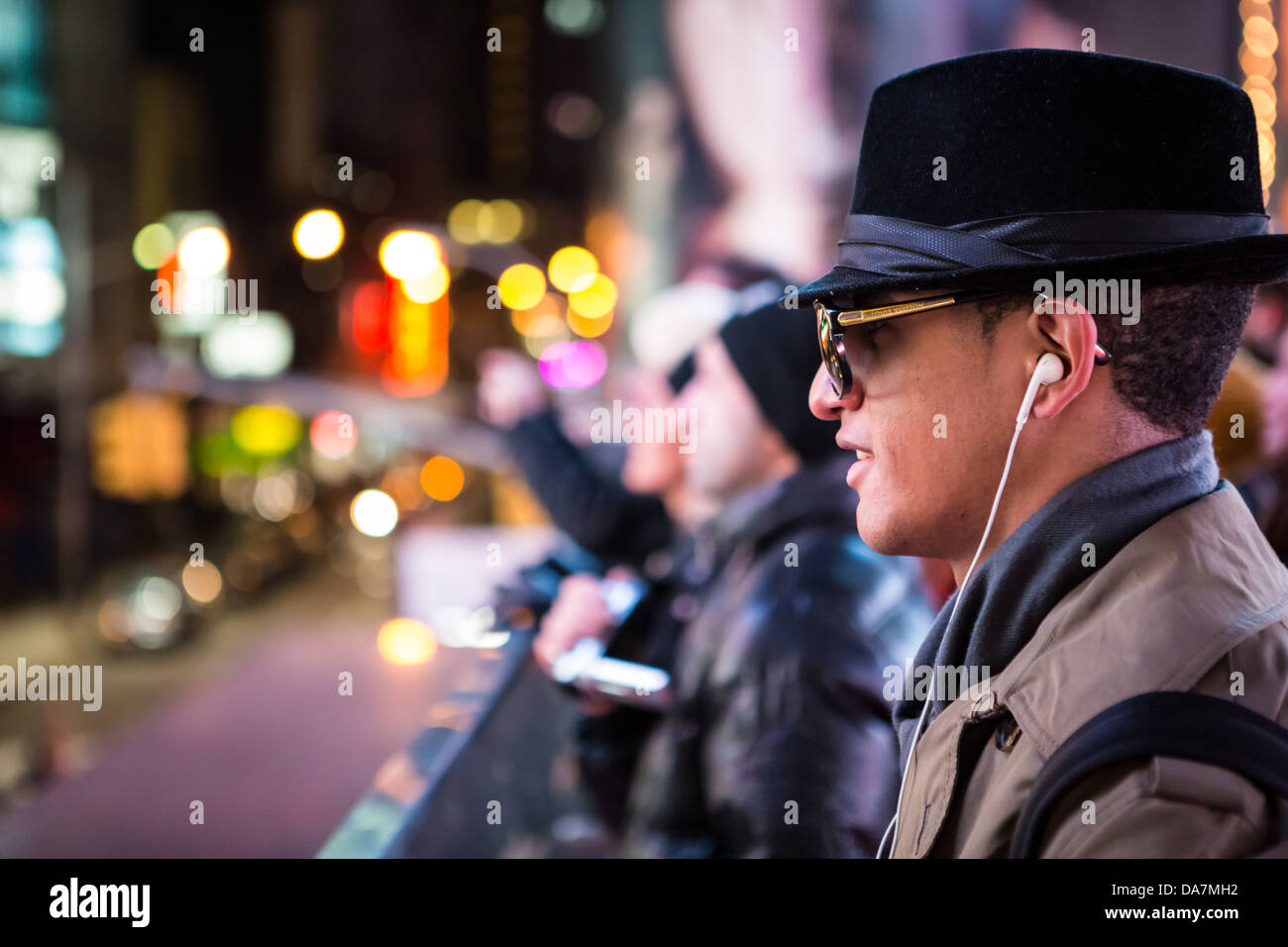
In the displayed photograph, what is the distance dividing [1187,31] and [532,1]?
609 centimetres

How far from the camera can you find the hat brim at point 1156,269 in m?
1.21

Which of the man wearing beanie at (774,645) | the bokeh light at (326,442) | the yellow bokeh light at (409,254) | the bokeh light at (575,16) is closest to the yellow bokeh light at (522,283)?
the yellow bokeh light at (409,254)

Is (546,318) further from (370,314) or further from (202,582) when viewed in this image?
(370,314)

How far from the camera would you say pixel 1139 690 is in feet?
3.64

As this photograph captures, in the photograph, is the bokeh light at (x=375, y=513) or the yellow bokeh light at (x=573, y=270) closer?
the yellow bokeh light at (x=573, y=270)

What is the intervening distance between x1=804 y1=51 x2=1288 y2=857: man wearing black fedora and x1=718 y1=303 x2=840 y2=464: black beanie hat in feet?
3.68

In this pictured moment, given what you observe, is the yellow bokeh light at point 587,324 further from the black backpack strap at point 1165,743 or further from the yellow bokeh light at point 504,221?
the black backpack strap at point 1165,743

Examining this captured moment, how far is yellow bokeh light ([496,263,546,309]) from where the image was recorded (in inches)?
485

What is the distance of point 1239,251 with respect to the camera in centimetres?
121

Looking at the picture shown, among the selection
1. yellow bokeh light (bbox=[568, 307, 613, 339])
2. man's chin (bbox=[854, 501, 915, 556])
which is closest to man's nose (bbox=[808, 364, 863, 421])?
man's chin (bbox=[854, 501, 915, 556])

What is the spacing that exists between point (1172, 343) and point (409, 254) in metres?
8.14

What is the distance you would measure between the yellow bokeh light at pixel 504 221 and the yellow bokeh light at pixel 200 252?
15.8 feet

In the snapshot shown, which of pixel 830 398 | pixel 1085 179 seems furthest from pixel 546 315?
pixel 1085 179
